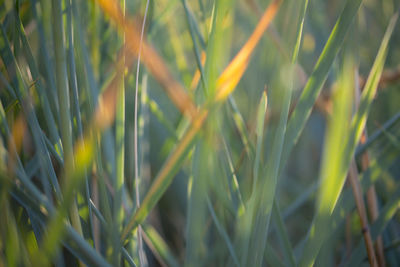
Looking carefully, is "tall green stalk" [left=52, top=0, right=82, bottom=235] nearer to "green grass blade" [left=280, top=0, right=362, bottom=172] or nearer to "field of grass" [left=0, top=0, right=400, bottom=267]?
"field of grass" [left=0, top=0, right=400, bottom=267]

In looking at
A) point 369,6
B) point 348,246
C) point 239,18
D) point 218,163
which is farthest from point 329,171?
point 369,6

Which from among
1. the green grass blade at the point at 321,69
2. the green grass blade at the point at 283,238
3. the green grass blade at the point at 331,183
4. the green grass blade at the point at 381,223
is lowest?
the green grass blade at the point at 381,223

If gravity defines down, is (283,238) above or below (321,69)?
below

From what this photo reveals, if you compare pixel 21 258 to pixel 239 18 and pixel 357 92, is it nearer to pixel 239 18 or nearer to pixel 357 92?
pixel 357 92

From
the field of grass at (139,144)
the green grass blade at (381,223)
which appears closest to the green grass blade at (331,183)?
the field of grass at (139,144)

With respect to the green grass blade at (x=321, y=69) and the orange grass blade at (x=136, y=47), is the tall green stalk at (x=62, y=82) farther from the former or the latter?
the green grass blade at (x=321, y=69)

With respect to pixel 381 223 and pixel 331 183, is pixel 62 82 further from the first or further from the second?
pixel 381 223

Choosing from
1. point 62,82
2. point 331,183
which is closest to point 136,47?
point 62,82

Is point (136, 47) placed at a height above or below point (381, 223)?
above

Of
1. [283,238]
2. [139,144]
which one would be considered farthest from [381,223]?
[139,144]

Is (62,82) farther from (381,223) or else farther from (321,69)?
(381,223)

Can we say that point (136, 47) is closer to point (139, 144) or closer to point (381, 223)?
point (139, 144)

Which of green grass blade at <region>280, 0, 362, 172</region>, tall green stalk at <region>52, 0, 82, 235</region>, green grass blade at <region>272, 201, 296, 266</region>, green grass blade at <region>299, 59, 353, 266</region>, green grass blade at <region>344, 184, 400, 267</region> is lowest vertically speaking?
green grass blade at <region>344, 184, 400, 267</region>

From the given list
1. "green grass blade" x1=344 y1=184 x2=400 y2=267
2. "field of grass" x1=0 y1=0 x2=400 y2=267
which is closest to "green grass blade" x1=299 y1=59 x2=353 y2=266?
"field of grass" x1=0 y1=0 x2=400 y2=267
